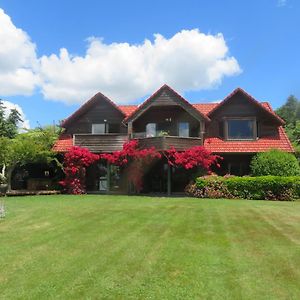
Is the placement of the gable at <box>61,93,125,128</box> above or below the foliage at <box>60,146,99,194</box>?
above

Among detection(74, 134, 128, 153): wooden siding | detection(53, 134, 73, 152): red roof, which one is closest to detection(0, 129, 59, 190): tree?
detection(53, 134, 73, 152): red roof

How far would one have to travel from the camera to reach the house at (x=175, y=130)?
28.1 meters

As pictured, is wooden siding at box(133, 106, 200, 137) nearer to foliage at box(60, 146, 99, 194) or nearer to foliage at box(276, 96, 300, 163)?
foliage at box(60, 146, 99, 194)

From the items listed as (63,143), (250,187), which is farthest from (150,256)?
(63,143)

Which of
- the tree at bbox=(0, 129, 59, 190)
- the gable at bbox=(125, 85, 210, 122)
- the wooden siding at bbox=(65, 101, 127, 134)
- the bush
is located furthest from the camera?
the wooden siding at bbox=(65, 101, 127, 134)

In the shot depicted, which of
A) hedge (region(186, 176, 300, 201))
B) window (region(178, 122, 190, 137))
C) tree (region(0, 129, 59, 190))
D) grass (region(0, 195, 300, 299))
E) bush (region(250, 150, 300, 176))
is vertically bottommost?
grass (region(0, 195, 300, 299))

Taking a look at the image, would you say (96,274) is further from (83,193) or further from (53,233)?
(83,193)

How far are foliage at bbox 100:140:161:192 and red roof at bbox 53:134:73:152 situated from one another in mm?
2972

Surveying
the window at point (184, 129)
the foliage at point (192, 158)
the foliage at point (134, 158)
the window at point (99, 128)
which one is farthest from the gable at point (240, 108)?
the window at point (99, 128)

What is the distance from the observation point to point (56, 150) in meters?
29.3

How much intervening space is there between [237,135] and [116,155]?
8.84m

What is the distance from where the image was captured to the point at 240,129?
29.6 metres

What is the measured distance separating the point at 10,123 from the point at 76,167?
1545 centimetres

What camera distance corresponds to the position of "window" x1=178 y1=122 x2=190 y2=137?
95.8ft
